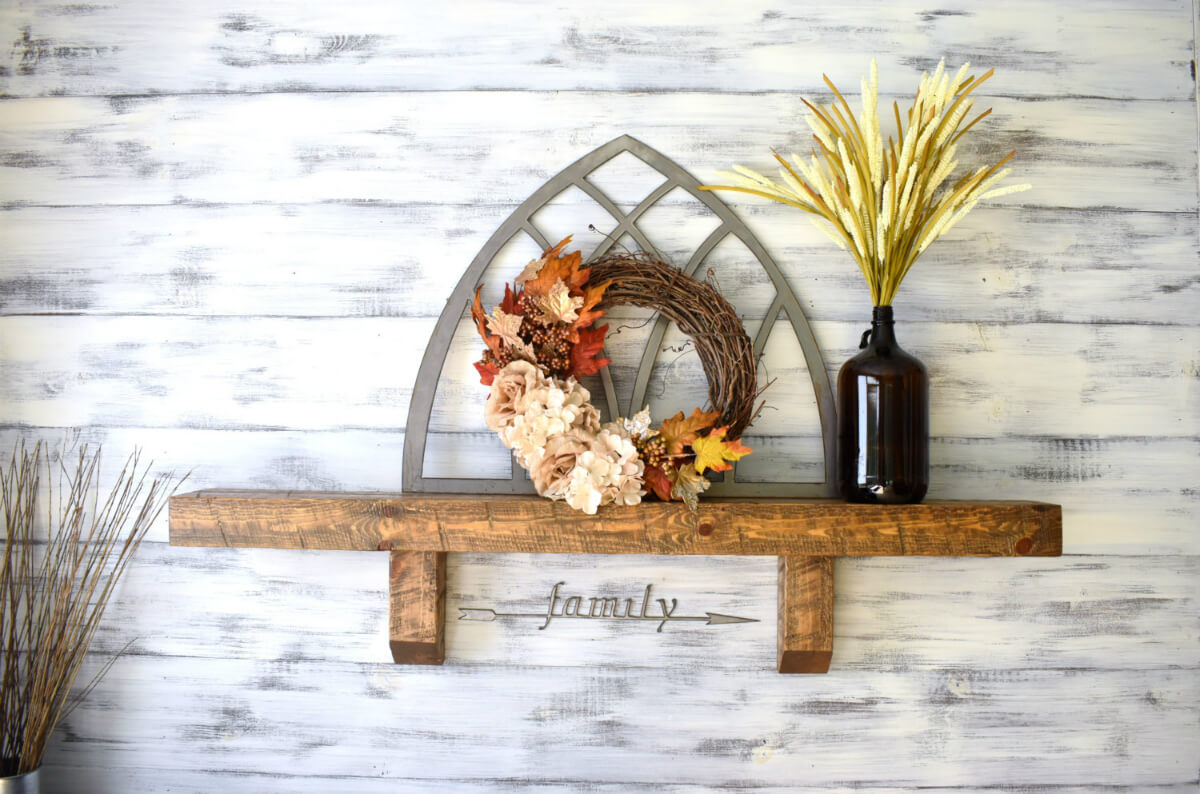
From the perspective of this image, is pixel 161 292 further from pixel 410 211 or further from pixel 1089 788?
pixel 1089 788

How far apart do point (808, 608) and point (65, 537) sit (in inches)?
47.1

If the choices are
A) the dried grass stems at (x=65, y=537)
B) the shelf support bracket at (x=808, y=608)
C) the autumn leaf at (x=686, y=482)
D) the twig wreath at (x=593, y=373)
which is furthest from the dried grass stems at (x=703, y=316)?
the dried grass stems at (x=65, y=537)

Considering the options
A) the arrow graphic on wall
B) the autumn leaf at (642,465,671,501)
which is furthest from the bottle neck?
the arrow graphic on wall

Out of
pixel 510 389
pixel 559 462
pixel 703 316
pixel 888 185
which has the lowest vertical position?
pixel 559 462

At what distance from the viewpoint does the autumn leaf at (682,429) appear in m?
1.09

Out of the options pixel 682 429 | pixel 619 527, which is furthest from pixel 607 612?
pixel 682 429

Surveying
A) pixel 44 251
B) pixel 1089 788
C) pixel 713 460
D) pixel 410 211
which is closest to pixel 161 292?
pixel 44 251

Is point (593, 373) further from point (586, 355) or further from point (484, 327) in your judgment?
point (484, 327)

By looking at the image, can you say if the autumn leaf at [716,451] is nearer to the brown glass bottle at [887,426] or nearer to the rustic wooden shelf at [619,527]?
the rustic wooden shelf at [619,527]

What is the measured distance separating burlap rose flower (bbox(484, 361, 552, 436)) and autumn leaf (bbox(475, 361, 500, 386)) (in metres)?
0.04

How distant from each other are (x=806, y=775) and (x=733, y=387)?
2.09 ft

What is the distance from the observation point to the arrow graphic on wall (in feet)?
3.98

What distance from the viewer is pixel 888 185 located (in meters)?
1.05

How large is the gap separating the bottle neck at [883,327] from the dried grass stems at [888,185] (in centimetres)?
2
